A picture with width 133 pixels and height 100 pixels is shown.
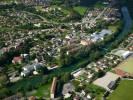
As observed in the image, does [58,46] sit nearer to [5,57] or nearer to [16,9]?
[5,57]

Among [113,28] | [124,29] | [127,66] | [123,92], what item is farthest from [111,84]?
[124,29]

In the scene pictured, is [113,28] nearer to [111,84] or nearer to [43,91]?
[111,84]

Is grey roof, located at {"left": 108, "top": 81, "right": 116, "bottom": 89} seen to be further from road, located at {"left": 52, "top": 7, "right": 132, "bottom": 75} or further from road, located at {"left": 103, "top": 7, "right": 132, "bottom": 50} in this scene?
road, located at {"left": 103, "top": 7, "right": 132, "bottom": 50}

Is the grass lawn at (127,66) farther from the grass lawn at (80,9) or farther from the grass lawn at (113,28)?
the grass lawn at (80,9)

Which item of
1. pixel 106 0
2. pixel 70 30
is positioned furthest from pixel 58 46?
pixel 106 0

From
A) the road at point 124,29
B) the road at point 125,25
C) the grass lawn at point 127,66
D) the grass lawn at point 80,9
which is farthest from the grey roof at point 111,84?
the grass lawn at point 80,9

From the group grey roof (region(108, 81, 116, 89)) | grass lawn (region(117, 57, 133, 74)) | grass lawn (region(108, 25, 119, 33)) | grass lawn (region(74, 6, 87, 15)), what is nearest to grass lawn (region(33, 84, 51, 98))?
grey roof (region(108, 81, 116, 89))
